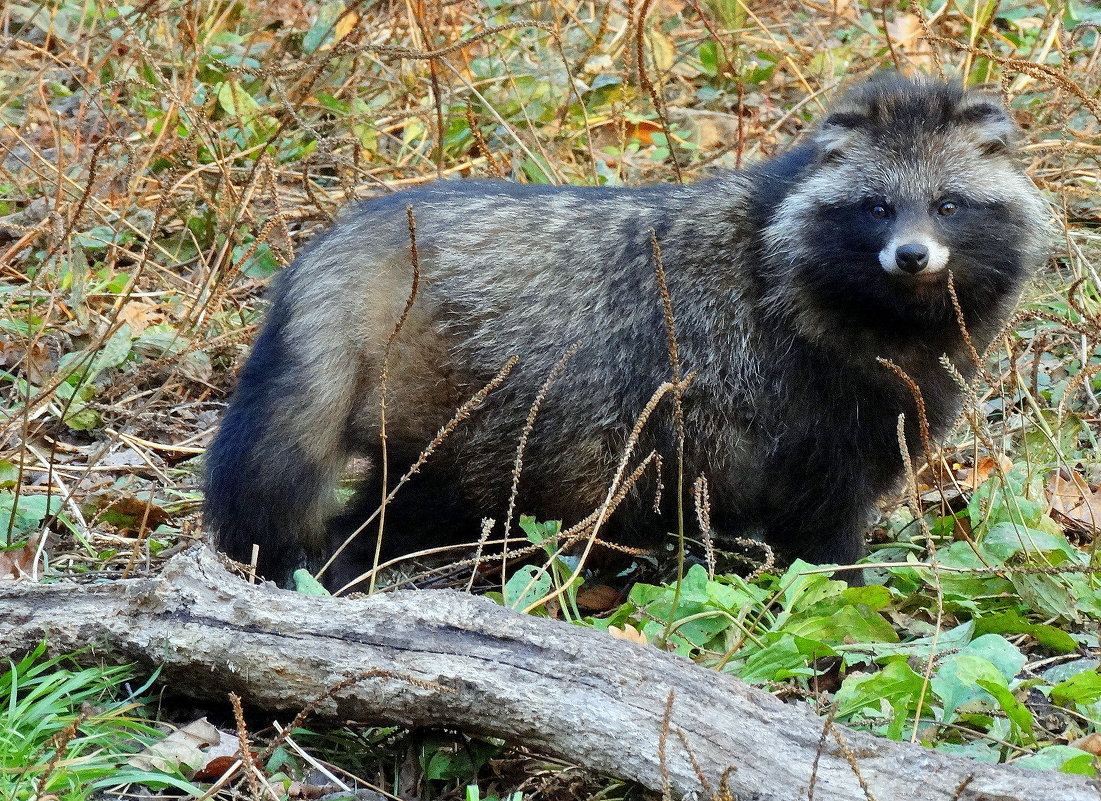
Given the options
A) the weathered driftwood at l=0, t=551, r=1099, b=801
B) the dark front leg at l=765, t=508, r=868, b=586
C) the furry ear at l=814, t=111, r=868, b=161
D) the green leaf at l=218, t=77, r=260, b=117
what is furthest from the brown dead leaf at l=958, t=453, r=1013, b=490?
the green leaf at l=218, t=77, r=260, b=117

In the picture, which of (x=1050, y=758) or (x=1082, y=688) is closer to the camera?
(x=1050, y=758)

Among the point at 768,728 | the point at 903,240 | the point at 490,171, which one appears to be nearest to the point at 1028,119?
the point at 490,171

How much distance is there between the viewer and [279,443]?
500 centimetres

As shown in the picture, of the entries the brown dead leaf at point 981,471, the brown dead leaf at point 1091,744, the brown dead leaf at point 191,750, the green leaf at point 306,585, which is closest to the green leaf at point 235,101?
the green leaf at point 306,585

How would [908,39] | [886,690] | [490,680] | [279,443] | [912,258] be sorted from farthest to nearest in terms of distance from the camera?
[908,39] → [279,443] → [912,258] → [886,690] → [490,680]

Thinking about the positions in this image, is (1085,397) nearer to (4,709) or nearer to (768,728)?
(768,728)

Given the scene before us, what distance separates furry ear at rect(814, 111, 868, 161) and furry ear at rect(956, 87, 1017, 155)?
0.40 meters

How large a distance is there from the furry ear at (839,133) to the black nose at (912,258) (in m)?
Answer: 0.63

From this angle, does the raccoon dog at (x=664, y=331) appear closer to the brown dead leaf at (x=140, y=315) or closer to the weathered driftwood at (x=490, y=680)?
the weathered driftwood at (x=490, y=680)

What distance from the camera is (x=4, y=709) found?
380cm

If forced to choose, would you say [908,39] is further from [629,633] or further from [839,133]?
[629,633]

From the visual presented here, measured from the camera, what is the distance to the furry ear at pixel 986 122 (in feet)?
16.4

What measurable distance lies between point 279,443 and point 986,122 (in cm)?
310

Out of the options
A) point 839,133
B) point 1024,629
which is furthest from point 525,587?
point 839,133
